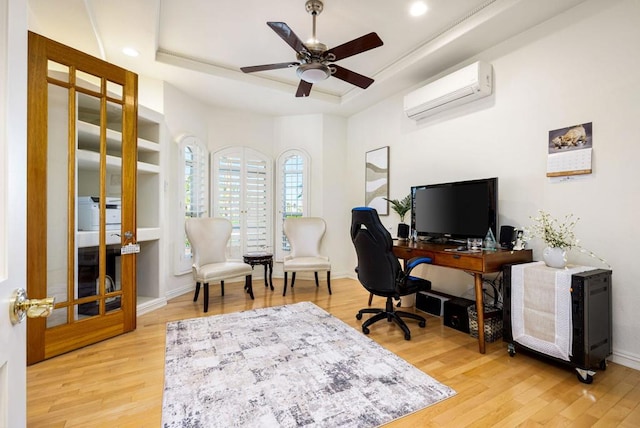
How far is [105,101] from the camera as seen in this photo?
273 cm

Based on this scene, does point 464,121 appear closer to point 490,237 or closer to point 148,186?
point 490,237

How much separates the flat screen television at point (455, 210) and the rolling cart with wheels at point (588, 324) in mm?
839

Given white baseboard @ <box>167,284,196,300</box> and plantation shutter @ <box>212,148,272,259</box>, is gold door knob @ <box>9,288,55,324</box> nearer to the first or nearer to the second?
white baseboard @ <box>167,284,196,300</box>

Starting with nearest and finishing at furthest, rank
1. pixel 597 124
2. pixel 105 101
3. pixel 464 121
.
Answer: pixel 597 124 → pixel 105 101 → pixel 464 121

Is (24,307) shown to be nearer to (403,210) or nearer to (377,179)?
(403,210)

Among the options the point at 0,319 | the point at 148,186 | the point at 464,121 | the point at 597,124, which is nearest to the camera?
the point at 0,319

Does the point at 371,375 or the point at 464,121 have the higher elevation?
the point at 464,121

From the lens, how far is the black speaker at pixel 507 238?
2.77 meters

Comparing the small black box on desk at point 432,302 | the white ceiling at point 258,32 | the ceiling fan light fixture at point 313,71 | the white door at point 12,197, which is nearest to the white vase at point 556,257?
the small black box on desk at point 432,302

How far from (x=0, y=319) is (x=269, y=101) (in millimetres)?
4423

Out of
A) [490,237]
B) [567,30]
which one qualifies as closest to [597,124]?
[567,30]

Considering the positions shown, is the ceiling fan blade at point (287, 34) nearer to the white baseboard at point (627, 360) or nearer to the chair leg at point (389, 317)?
the chair leg at point (389, 317)

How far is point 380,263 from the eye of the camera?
277 cm

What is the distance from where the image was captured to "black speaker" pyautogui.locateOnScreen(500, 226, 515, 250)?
2766 millimetres
